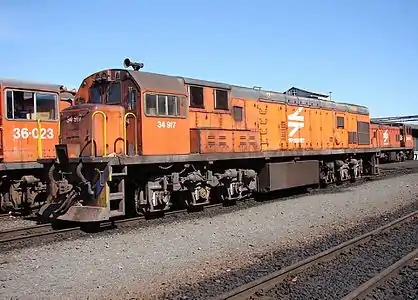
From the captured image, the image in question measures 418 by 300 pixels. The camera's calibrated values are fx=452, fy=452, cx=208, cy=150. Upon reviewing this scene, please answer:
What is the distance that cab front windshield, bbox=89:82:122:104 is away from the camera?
1136 centimetres

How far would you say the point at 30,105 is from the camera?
45.1 ft

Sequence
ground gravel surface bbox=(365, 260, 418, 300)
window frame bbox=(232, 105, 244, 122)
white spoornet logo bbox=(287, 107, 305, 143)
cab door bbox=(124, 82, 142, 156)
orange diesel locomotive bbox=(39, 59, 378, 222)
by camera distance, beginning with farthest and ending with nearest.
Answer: white spoornet logo bbox=(287, 107, 305, 143) < window frame bbox=(232, 105, 244, 122) < cab door bbox=(124, 82, 142, 156) < orange diesel locomotive bbox=(39, 59, 378, 222) < ground gravel surface bbox=(365, 260, 418, 300)

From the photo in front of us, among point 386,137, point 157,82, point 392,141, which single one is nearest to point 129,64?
point 157,82

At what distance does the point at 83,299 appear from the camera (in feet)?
18.5

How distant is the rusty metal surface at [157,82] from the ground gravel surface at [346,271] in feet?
19.9

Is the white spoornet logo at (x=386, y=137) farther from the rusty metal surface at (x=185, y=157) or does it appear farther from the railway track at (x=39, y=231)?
the railway track at (x=39, y=231)

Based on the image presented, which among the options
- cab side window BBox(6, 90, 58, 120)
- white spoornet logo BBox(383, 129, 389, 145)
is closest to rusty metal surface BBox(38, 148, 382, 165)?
cab side window BBox(6, 90, 58, 120)

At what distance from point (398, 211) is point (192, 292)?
8.98 m

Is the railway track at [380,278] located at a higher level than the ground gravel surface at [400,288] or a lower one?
higher

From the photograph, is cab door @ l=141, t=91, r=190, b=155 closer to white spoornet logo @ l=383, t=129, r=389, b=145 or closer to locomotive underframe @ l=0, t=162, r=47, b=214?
locomotive underframe @ l=0, t=162, r=47, b=214

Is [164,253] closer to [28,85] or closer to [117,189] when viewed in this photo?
[117,189]

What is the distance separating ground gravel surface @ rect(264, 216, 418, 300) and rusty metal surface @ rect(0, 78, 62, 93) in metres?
10.4

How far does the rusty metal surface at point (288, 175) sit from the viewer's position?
1517 centimetres

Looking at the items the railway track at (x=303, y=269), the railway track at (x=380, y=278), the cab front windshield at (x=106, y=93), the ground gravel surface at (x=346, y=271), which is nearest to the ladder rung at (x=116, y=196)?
the cab front windshield at (x=106, y=93)
